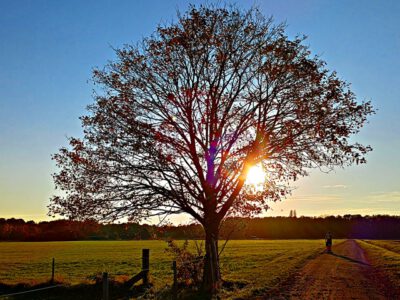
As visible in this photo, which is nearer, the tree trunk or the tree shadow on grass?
the tree trunk

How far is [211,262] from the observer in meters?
20.0

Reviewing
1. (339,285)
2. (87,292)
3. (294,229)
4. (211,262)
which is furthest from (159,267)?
(294,229)

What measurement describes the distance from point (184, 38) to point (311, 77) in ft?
18.1

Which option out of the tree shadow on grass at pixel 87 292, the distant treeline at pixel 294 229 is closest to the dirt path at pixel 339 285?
the tree shadow on grass at pixel 87 292

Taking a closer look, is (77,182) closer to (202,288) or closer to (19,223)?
(202,288)

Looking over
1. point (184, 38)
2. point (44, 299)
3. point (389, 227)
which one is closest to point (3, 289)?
point (44, 299)

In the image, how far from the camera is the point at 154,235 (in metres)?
21.3

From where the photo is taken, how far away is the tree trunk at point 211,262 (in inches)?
776

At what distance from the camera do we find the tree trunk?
19.7 m

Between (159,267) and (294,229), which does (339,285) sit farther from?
(294,229)

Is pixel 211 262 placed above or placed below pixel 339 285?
above

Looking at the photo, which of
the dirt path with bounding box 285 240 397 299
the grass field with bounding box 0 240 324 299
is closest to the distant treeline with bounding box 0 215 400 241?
the grass field with bounding box 0 240 324 299

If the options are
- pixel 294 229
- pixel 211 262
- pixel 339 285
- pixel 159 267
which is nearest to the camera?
pixel 211 262

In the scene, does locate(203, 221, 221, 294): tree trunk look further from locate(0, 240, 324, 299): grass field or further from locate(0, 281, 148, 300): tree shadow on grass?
locate(0, 281, 148, 300): tree shadow on grass
